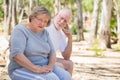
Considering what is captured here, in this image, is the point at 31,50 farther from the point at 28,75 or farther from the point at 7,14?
the point at 7,14

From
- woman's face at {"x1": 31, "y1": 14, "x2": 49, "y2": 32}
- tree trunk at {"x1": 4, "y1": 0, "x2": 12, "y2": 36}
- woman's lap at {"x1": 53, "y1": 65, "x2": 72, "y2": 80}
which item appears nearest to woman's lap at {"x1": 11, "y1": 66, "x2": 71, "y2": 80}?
woman's lap at {"x1": 53, "y1": 65, "x2": 72, "y2": 80}

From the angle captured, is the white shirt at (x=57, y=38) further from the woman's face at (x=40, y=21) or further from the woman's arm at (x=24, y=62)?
the woman's arm at (x=24, y=62)

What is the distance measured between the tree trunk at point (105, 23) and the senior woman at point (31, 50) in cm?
1267

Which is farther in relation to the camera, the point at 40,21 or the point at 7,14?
the point at 7,14

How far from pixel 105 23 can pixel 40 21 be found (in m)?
13.1

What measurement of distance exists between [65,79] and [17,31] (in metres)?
0.83

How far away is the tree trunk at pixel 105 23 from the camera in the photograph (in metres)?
17.2

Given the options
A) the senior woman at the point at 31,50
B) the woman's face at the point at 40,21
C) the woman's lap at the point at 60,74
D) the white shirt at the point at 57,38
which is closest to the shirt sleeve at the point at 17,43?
the senior woman at the point at 31,50

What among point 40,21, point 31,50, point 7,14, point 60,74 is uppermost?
point 40,21

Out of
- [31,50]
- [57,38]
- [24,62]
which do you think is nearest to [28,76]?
[24,62]

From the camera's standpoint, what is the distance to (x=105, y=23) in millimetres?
17469

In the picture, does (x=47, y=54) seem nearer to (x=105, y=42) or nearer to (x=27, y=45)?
(x=27, y=45)

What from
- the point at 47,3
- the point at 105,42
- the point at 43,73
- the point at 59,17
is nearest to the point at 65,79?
the point at 43,73

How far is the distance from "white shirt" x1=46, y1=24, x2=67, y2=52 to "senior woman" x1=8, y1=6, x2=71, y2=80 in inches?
30.3
